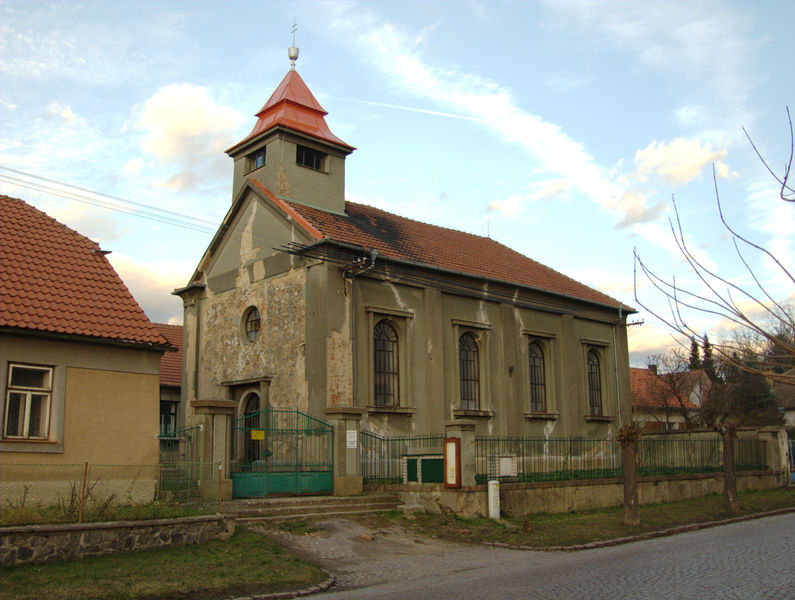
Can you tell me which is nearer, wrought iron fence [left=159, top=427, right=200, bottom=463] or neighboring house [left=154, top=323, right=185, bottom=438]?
wrought iron fence [left=159, top=427, right=200, bottom=463]

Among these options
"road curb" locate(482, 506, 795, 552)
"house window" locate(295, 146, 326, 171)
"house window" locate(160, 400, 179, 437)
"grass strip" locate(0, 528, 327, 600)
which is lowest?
"road curb" locate(482, 506, 795, 552)

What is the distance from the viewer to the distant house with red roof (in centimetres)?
2098

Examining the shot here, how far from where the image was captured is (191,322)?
2609 centimetres

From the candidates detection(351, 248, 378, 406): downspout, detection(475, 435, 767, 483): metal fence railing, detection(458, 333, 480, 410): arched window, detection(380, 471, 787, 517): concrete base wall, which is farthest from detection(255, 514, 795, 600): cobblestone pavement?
detection(458, 333, 480, 410): arched window

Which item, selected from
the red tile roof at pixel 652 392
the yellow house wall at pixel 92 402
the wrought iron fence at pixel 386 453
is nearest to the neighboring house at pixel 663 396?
the red tile roof at pixel 652 392

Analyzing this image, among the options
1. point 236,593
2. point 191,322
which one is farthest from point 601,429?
point 236,593

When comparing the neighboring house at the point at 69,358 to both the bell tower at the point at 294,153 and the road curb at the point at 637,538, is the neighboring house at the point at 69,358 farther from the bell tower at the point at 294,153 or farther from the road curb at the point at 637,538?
the bell tower at the point at 294,153

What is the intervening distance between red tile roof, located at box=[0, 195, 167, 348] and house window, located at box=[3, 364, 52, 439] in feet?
3.02

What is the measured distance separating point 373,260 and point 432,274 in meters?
3.05

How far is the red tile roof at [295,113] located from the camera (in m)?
24.8

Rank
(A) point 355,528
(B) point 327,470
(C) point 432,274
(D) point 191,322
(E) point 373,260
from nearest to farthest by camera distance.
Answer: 1. (A) point 355,528
2. (B) point 327,470
3. (E) point 373,260
4. (C) point 432,274
5. (D) point 191,322

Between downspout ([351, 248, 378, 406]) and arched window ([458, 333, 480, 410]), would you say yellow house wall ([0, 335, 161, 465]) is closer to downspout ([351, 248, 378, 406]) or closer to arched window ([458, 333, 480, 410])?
downspout ([351, 248, 378, 406])

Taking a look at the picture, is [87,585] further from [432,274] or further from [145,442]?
[432,274]

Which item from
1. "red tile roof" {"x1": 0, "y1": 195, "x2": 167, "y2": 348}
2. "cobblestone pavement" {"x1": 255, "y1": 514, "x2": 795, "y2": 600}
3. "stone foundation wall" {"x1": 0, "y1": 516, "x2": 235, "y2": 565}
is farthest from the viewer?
"red tile roof" {"x1": 0, "y1": 195, "x2": 167, "y2": 348}
